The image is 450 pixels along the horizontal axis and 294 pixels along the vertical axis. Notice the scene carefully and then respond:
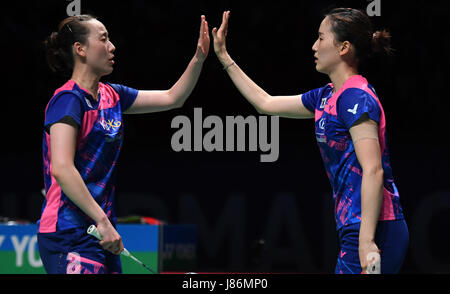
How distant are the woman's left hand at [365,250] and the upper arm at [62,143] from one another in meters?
1.02

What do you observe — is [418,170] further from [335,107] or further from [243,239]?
[335,107]

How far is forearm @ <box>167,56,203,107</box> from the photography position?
3.32 metres

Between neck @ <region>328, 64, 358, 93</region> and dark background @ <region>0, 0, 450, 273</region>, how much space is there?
3760 millimetres

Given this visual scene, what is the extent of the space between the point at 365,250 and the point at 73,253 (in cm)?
99

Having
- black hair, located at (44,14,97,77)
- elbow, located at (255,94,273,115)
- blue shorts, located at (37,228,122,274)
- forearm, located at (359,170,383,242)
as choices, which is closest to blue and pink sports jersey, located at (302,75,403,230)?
forearm, located at (359,170,383,242)

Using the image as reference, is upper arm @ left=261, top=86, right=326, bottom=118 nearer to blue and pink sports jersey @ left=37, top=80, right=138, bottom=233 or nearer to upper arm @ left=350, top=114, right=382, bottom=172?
upper arm @ left=350, top=114, right=382, bottom=172

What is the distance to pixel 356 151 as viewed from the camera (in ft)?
8.43

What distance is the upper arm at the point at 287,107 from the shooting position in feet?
10.6

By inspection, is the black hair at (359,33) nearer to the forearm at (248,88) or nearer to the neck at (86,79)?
the forearm at (248,88)

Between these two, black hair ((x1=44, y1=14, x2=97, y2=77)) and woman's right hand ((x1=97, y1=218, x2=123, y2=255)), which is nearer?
woman's right hand ((x1=97, y1=218, x2=123, y2=255))

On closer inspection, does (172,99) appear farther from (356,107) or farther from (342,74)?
(356,107)

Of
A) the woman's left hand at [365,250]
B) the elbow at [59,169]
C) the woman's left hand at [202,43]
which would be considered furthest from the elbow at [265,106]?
the elbow at [59,169]
